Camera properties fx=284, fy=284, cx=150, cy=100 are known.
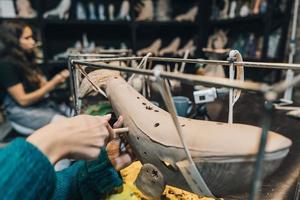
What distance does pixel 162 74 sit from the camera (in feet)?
1.19

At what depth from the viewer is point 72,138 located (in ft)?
1.35

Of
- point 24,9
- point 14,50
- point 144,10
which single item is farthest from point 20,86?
point 144,10

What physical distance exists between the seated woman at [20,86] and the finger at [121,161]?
3.78ft

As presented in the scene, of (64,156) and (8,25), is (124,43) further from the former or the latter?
(64,156)

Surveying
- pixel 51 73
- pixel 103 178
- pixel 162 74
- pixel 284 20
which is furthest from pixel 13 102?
pixel 284 20

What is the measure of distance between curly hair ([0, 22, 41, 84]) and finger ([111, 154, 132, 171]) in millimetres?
1327

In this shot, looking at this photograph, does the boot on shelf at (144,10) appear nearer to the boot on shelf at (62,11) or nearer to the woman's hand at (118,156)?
the boot on shelf at (62,11)

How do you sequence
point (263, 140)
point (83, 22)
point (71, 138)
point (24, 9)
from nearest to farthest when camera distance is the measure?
point (263, 140) → point (71, 138) → point (24, 9) → point (83, 22)

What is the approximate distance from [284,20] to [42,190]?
80.8 inches

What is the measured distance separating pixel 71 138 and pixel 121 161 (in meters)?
0.23

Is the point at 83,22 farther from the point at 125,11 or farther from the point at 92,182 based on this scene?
the point at 92,182

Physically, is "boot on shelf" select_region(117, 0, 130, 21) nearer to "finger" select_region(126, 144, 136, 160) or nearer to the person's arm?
the person's arm

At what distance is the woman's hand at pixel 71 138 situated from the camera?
15.7 inches

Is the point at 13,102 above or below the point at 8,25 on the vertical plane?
below
